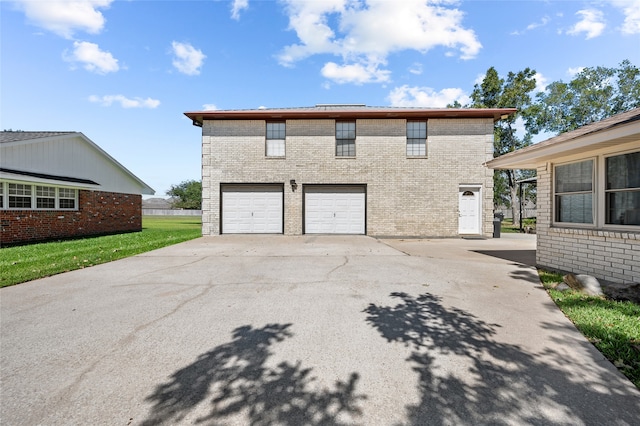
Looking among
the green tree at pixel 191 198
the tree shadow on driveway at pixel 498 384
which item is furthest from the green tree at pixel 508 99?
the green tree at pixel 191 198

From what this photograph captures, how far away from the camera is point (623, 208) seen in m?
5.63

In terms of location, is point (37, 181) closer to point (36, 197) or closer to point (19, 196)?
point (19, 196)

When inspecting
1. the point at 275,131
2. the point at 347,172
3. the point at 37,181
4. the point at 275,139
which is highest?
the point at 275,131

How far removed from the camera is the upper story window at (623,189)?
211 inches

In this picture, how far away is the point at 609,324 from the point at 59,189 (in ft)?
66.3

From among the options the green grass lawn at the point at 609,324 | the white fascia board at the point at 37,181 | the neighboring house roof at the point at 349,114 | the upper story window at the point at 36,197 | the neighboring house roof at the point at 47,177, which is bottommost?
the green grass lawn at the point at 609,324

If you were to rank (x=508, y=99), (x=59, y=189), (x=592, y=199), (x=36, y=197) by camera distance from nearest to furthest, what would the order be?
(x=592, y=199) → (x=36, y=197) → (x=59, y=189) → (x=508, y=99)

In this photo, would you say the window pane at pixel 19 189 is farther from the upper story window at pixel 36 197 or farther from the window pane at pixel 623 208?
the window pane at pixel 623 208

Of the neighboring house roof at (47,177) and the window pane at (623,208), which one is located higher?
the neighboring house roof at (47,177)

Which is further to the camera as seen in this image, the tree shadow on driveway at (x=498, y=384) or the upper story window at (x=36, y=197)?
the upper story window at (x=36, y=197)

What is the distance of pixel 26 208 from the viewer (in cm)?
1280

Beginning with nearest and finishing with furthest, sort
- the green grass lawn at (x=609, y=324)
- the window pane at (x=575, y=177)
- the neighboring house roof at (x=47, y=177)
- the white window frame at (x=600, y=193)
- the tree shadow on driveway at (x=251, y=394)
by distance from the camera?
the tree shadow on driveway at (x=251, y=394) < the green grass lawn at (x=609, y=324) < the white window frame at (x=600, y=193) < the window pane at (x=575, y=177) < the neighboring house roof at (x=47, y=177)

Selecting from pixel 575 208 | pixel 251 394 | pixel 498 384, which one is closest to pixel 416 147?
pixel 575 208

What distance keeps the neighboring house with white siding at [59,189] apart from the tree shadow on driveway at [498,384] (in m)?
15.4
